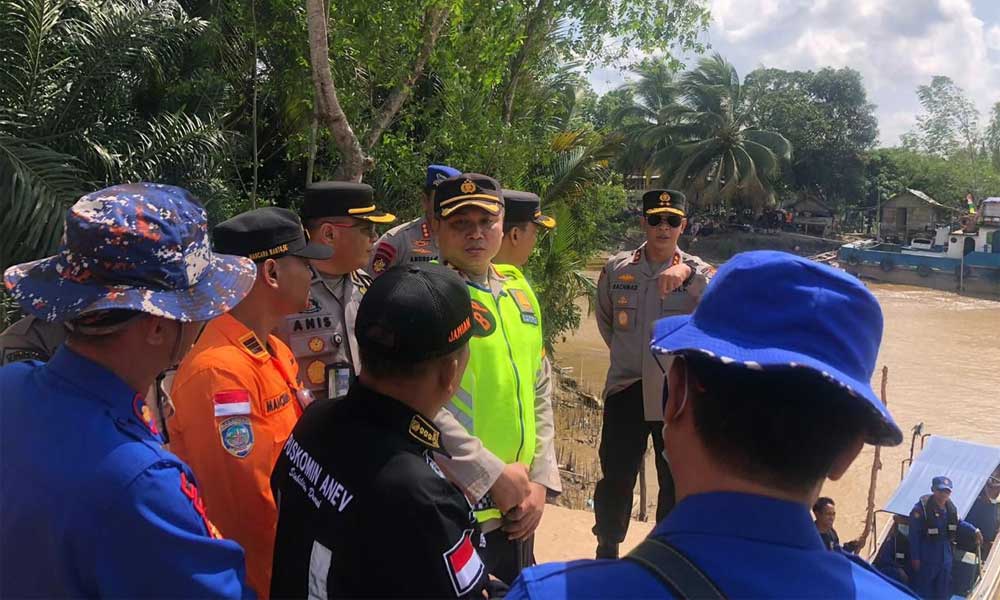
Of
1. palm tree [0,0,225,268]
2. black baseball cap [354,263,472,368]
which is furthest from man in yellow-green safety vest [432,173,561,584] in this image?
palm tree [0,0,225,268]

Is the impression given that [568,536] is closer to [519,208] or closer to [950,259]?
[519,208]

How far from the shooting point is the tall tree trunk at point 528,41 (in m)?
9.48

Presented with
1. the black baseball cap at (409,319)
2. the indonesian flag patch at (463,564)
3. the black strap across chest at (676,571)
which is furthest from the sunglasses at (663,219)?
the black strap across chest at (676,571)

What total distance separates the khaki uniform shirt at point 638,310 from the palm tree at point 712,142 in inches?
1158

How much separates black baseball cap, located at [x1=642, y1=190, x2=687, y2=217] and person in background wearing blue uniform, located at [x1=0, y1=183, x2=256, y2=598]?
303cm

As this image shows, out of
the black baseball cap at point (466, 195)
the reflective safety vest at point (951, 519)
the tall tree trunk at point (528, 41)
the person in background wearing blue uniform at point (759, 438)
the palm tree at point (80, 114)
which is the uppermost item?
the tall tree trunk at point (528, 41)

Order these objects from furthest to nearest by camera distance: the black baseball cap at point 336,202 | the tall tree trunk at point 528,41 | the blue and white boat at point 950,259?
the blue and white boat at point 950,259, the tall tree trunk at point 528,41, the black baseball cap at point 336,202

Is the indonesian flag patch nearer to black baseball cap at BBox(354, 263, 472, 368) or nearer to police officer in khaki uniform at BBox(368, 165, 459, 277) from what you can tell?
black baseball cap at BBox(354, 263, 472, 368)

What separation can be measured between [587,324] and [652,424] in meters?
18.1

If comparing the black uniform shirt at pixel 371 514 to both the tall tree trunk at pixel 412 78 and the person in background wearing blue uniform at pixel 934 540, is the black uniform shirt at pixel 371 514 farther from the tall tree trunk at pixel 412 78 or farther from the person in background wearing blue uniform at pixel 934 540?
the person in background wearing blue uniform at pixel 934 540

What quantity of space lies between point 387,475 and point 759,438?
0.67 metres

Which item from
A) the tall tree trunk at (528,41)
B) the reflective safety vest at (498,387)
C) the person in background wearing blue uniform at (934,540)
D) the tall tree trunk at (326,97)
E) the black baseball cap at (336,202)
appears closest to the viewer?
the reflective safety vest at (498,387)

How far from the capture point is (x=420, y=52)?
282 inches

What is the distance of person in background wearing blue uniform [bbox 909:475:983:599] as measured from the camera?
6.27 metres
